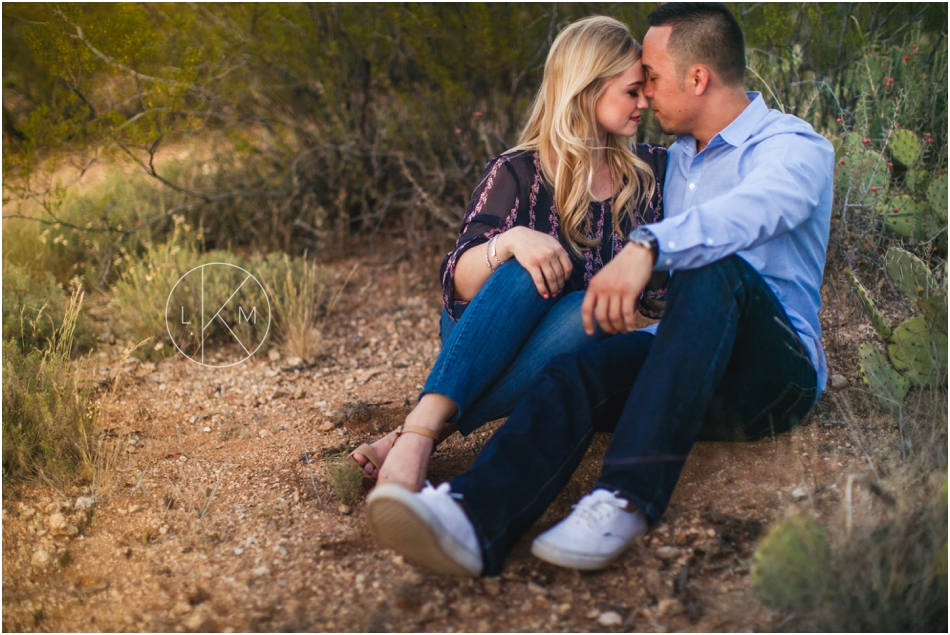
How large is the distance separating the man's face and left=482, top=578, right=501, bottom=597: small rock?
4.73 ft

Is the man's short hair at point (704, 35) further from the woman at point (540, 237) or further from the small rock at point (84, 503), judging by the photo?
the small rock at point (84, 503)

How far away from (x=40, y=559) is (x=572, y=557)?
4.24 ft

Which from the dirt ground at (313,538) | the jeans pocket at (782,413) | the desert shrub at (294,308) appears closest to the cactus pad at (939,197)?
the dirt ground at (313,538)

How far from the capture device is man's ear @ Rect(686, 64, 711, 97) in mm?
2135

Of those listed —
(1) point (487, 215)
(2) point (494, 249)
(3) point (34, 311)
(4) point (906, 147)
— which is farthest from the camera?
(3) point (34, 311)

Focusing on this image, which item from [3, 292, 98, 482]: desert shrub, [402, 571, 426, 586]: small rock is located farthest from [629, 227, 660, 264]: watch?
[3, 292, 98, 482]: desert shrub

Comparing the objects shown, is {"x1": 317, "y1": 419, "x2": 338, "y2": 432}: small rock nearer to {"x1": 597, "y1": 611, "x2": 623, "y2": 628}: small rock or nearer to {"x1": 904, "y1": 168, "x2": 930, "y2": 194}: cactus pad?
{"x1": 597, "y1": 611, "x2": 623, "y2": 628}: small rock

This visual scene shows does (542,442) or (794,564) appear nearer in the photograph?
(794,564)

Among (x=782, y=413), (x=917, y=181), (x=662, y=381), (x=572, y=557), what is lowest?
(x=572, y=557)

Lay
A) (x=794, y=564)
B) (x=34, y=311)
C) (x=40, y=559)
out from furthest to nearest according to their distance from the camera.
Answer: (x=34, y=311) < (x=40, y=559) < (x=794, y=564)

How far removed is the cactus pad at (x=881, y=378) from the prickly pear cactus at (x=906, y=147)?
3.45 ft

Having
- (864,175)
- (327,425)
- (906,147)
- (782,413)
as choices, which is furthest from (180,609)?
(906,147)

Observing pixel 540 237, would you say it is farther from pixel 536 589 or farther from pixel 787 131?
pixel 536 589

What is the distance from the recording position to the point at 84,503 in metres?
2.02
